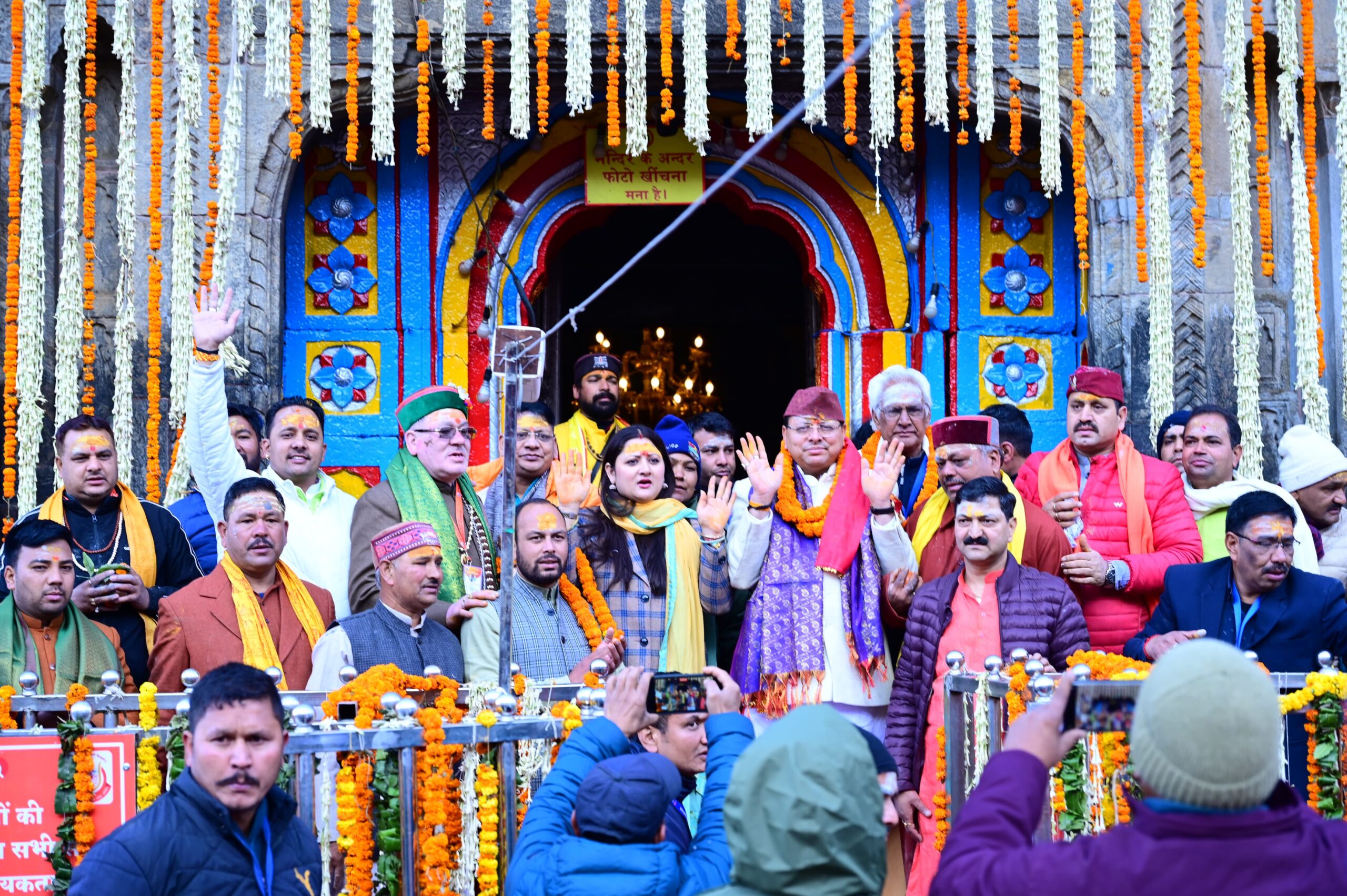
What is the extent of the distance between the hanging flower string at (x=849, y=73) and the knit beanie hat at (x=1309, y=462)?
2464 mm

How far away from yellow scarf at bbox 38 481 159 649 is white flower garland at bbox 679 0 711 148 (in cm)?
336

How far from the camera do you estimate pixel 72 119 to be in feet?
24.9

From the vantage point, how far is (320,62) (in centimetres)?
748

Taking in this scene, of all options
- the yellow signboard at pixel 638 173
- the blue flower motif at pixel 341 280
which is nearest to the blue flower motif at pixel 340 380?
the blue flower motif at pixel 341 280

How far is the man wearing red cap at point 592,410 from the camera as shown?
7031 mm

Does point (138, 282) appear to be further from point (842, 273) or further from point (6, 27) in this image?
point (842, 273)

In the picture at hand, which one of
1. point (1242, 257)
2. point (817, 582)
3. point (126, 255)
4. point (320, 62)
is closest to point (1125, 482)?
point (817, 582)

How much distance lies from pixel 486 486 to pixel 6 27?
365cm

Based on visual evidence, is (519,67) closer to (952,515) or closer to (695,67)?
(695,67)

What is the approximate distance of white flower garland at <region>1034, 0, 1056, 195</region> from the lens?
A: 7508 millimetres

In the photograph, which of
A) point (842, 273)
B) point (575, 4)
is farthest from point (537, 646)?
point (842, 273)

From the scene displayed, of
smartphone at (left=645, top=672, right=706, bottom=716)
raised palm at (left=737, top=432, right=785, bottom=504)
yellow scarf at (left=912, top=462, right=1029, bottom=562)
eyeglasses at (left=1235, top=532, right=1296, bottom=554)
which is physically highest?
raised palm at (left=737, top=432, right=785, bottom=504)

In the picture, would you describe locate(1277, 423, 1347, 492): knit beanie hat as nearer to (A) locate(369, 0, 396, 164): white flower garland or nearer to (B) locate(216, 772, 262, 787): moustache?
(A) locate(369, 0, 396, 164): white flower garland

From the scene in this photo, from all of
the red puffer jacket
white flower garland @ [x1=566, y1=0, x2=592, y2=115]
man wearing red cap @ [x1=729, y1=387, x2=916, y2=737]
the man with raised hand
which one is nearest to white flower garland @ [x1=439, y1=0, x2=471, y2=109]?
white flower garland @ [x1=566, y1=0, x2=592, y2=115]
